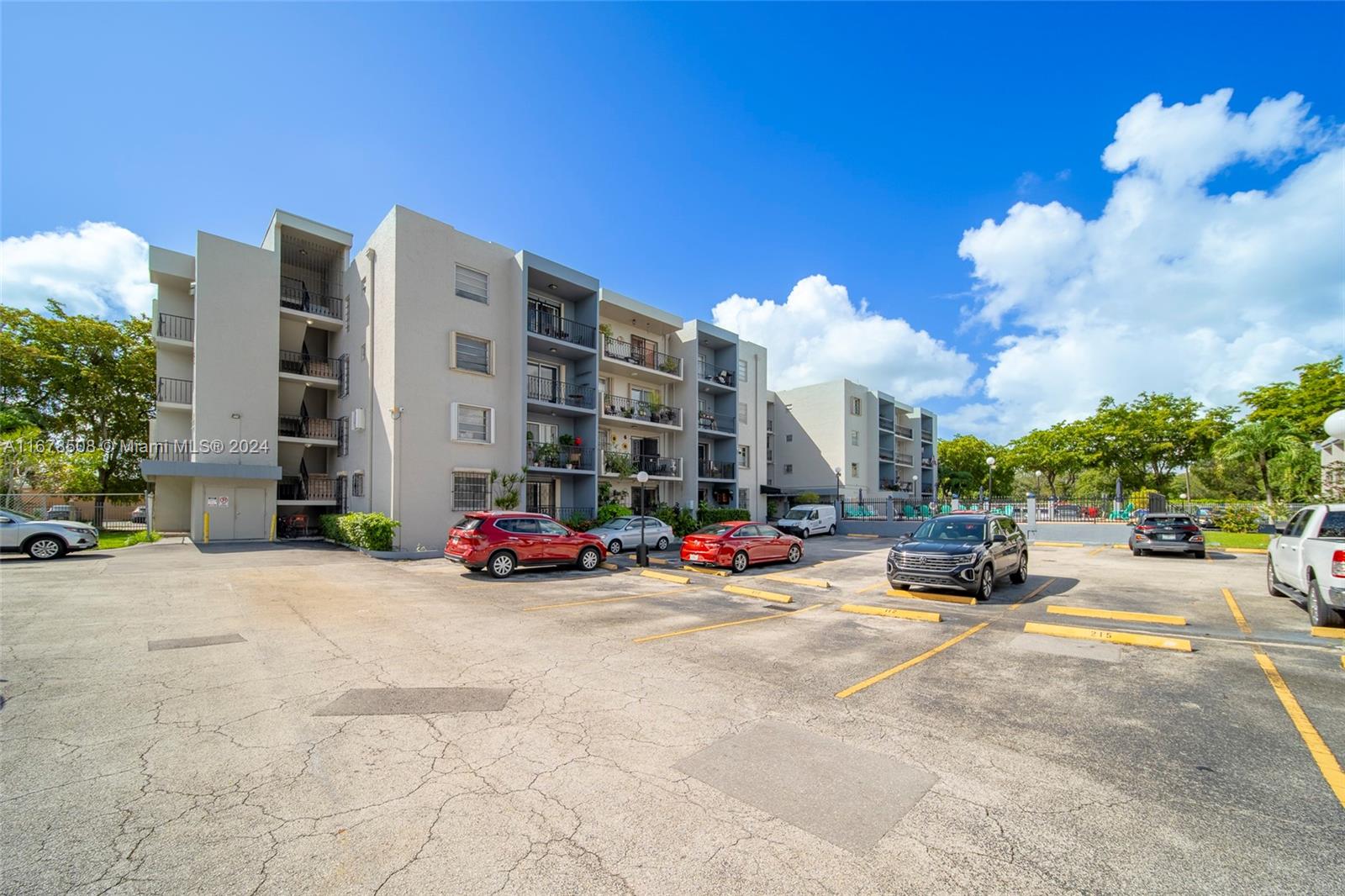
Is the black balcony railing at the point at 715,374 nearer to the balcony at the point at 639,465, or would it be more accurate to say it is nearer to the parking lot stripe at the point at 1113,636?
the balcony at the point at 639,465

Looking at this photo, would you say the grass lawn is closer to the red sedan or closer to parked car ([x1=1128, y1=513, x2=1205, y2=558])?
parked car ([x1=1128, y1=513, x2=1205, y2=558])

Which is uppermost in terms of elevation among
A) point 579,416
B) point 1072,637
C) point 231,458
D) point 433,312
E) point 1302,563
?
point 433,312

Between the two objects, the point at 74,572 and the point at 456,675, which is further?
the point at 74,572

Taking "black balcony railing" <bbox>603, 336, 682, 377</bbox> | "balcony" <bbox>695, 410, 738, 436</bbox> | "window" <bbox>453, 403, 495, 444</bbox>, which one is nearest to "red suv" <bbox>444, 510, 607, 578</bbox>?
"window" <bbox>453, 403, 495, 444</bbox>

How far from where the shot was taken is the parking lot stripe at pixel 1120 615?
930 cm

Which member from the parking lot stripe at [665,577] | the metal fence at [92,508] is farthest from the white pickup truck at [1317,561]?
the metal fence at [92,508]

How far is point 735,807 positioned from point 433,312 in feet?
69.5

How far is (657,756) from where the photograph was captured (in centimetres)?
441

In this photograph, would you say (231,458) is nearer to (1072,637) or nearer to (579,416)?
(579,416)

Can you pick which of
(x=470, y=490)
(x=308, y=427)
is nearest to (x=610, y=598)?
(x=470, y=490)

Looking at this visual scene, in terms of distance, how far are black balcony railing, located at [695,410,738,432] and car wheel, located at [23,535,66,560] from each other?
24.3 meters

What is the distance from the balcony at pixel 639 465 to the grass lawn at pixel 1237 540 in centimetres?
2244

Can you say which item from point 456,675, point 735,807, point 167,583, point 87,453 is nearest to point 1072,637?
point 735,807

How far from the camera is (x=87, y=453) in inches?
1259
